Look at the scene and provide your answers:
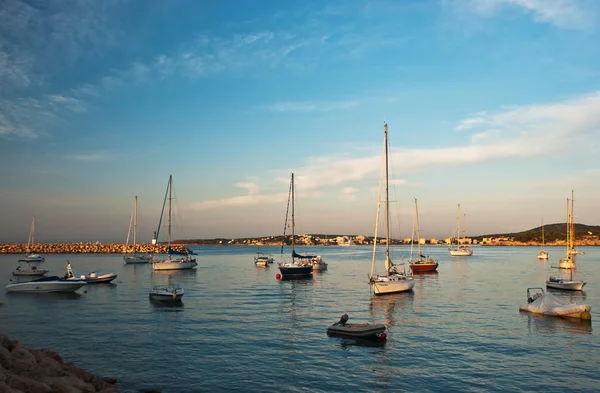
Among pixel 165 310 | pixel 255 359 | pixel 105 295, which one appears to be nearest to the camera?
pixel 255 359

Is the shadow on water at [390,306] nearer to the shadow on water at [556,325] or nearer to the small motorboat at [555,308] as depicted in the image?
the shadow on water at [556,325]

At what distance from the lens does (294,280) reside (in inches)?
2849

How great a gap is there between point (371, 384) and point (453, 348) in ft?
28.5

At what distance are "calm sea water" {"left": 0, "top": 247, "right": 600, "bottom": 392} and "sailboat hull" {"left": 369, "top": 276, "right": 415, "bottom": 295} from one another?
52.4 inches

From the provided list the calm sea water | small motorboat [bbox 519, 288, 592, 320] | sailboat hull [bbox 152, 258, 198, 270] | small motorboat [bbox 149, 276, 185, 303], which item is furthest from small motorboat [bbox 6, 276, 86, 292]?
small motorboat [bbox 519, 288, 592, 320]

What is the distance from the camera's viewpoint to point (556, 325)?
3362 cm

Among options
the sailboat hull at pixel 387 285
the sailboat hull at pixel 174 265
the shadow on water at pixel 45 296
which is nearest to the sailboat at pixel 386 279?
the sailboat hull at pixel 387 285

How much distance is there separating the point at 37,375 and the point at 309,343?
53.2ft

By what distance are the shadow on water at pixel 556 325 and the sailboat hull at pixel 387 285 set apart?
52.7 feet

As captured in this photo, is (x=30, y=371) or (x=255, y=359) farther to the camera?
(x=255, y=359)

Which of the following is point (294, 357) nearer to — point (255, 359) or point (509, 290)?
point (255, 359)

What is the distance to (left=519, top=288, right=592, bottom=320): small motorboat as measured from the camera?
Result: 35031mm

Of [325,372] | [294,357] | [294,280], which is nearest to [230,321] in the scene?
[294,357]

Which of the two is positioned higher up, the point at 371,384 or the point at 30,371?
the point at 30,371
